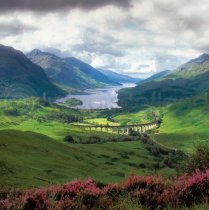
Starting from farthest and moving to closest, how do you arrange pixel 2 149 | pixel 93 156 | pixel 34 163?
pixel 93 156, pixel 2 149, pixel 34 163

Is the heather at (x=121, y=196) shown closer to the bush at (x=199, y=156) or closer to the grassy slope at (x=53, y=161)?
the bush at (x=199, y=156)

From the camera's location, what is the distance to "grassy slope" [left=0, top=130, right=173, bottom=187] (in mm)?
94644

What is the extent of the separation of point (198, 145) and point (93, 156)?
11293cm

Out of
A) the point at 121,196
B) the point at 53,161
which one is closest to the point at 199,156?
the point at 121,196

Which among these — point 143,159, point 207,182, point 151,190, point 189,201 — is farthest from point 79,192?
point 143,159

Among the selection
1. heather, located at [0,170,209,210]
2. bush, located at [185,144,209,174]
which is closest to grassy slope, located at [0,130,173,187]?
bush, located at [185,144,209,174]

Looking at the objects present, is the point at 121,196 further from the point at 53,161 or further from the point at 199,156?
the point at 53,161

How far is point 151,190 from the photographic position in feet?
59.9

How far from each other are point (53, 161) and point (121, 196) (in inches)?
4537

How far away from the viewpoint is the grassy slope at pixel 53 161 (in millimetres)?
94644

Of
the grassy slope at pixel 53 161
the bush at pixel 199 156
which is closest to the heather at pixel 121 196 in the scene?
the bush at pixel 199 156

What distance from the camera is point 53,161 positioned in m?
130

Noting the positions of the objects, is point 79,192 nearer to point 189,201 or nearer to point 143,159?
point 189,201

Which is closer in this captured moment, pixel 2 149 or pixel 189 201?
pixel 189 201
